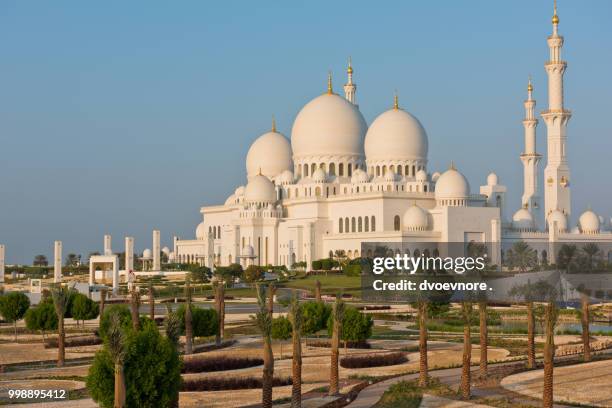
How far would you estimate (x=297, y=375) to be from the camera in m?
21.1

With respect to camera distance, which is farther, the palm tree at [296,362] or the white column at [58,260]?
the white column at [58,260]

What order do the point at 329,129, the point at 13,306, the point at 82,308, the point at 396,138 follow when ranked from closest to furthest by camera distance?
the point at 82,308 → the point at 13,306 → the point at 396,138 → the point at 329,129

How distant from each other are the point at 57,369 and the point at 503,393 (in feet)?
40.2

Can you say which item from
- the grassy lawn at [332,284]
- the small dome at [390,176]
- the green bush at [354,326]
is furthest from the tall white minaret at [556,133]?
the green bush at [354,326]

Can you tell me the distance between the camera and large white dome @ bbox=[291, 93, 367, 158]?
8494 cm

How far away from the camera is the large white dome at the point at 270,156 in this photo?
90.2 meters

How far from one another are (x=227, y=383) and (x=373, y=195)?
53510 millimetres

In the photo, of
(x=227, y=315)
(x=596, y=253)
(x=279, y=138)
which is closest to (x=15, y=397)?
(x=227, y=315)

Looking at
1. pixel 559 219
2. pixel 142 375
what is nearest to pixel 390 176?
pixel 559 219

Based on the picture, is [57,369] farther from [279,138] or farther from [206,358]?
[279,138]

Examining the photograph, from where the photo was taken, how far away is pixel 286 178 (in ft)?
282

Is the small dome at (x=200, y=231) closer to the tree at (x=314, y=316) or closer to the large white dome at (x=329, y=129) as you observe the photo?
the large white dome at (x=329, y=129)

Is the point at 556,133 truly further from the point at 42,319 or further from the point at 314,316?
the point at 42,319

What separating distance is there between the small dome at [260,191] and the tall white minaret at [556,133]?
861 inches
